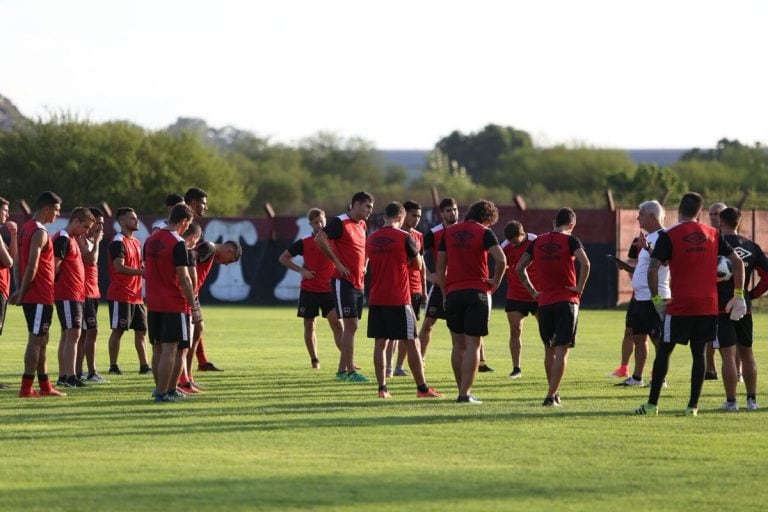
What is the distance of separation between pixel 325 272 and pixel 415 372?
444 cm

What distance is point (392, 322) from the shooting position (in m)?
14.6

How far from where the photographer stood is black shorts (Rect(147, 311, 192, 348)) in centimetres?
1399

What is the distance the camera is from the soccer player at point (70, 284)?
1561cm

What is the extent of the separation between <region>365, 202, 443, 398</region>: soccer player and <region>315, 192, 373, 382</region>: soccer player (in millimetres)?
1162

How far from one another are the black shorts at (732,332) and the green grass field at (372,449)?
0.66 m

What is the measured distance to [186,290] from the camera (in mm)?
13844

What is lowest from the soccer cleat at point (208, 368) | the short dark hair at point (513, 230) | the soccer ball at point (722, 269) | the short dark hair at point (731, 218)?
the soccer cleat at point (208, 368)

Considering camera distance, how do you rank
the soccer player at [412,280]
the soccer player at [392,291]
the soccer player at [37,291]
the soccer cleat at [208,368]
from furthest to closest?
1. the soccer cleat at [208,368]
2. the soccer player at [412,280]
3. the soccer player at [37,291]
4. the soccer player at [392,291]

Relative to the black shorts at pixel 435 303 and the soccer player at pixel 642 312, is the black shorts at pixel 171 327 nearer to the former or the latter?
the black shorts at pixel 435 303

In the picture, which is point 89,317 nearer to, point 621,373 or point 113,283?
point 113,283

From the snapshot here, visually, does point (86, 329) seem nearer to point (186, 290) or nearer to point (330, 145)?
point (186, 290)

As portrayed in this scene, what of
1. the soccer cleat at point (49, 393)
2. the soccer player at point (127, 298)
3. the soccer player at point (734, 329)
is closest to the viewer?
the soccer player at point (734, 329)

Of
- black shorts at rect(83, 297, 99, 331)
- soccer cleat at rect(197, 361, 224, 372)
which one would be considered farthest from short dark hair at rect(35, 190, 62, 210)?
soccer cleat at rect(197, 361, 224, 372)

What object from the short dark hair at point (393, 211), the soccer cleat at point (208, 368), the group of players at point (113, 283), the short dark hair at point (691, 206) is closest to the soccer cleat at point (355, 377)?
the group of players at point (113, 283)
